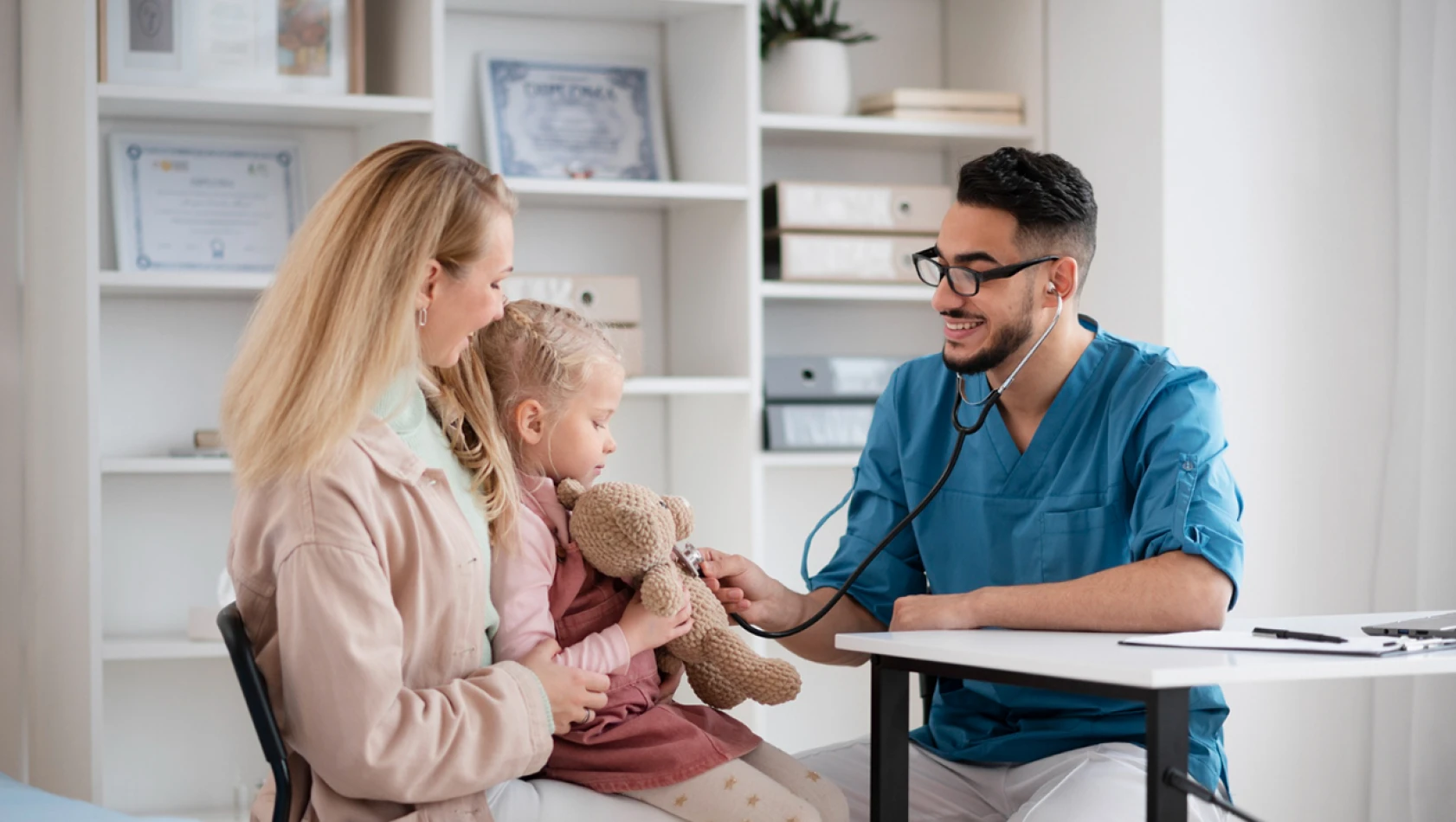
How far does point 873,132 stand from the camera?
2959 mm

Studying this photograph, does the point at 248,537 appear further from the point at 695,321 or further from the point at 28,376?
the point at 695,321

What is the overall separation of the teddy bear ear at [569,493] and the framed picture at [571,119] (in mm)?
1391

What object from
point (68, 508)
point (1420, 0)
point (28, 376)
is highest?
point (1420, 0)

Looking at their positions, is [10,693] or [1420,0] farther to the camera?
[10,693]

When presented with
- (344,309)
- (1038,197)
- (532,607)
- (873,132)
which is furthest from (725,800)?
(873,132)

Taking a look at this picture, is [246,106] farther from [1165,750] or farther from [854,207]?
[1165,750]

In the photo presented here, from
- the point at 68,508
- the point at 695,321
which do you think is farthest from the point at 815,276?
the point at 68,508

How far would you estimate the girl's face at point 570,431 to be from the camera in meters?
1.58

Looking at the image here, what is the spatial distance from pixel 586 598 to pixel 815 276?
148cm

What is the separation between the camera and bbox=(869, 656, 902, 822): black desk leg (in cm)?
149

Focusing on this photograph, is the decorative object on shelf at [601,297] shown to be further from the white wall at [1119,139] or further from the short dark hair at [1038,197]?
the short dark hair at [1038,197]

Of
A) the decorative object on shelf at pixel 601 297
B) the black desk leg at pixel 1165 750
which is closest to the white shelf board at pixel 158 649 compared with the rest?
the decorative object on shelf at pixel 601 297

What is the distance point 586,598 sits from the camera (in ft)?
5.07

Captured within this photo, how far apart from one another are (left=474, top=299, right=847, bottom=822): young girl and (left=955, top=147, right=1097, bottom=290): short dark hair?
1.81ft
